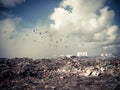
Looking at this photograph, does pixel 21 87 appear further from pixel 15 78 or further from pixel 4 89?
pixel 15 78

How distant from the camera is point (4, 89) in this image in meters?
9.03

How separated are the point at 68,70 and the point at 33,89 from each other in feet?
23.5

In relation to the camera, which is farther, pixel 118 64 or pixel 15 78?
pixel 118 64

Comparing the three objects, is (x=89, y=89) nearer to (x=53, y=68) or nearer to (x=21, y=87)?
(x=21, y=87)

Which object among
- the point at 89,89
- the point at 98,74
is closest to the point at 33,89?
the point at 89,89

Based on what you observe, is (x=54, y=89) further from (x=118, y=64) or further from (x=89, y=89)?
(x=118, y=64)

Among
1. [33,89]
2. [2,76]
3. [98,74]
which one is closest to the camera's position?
[33,89]

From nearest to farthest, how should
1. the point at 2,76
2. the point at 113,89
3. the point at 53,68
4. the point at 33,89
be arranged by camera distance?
the point at 113,89, the point at 33,89, the point at 2,76, the point at 53,68

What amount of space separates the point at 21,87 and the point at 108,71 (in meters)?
9.41

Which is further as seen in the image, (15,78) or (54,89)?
(15,78)

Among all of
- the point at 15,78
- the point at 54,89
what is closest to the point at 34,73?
the point at 15,78

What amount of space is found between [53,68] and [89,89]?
805 centimetres

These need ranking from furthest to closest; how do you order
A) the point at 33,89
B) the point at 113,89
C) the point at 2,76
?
the point at 2,76, the point at 33,89, the point at 113,89

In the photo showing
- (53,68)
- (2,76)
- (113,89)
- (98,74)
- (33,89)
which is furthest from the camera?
(53,68)
